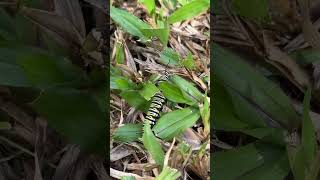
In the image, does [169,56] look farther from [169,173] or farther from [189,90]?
[169,173]

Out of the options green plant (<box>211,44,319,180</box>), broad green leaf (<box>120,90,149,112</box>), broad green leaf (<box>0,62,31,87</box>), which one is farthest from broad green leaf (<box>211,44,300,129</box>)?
broad green leaf (<box>0,62,31,87</box>)

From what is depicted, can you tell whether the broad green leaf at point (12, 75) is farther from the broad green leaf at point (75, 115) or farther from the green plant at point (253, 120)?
the green plant at point (253, 120)

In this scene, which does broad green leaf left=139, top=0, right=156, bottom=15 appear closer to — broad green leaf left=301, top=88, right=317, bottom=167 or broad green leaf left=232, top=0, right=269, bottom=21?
broad green leaf left=232, top=0, right=269, bottom=21

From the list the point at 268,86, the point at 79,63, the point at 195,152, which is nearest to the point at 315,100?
the point at 268,86

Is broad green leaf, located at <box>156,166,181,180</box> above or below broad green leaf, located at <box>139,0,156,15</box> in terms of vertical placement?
below

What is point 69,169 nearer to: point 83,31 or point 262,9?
point 83,31

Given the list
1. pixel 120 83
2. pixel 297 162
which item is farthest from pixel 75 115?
pixel 297 162
